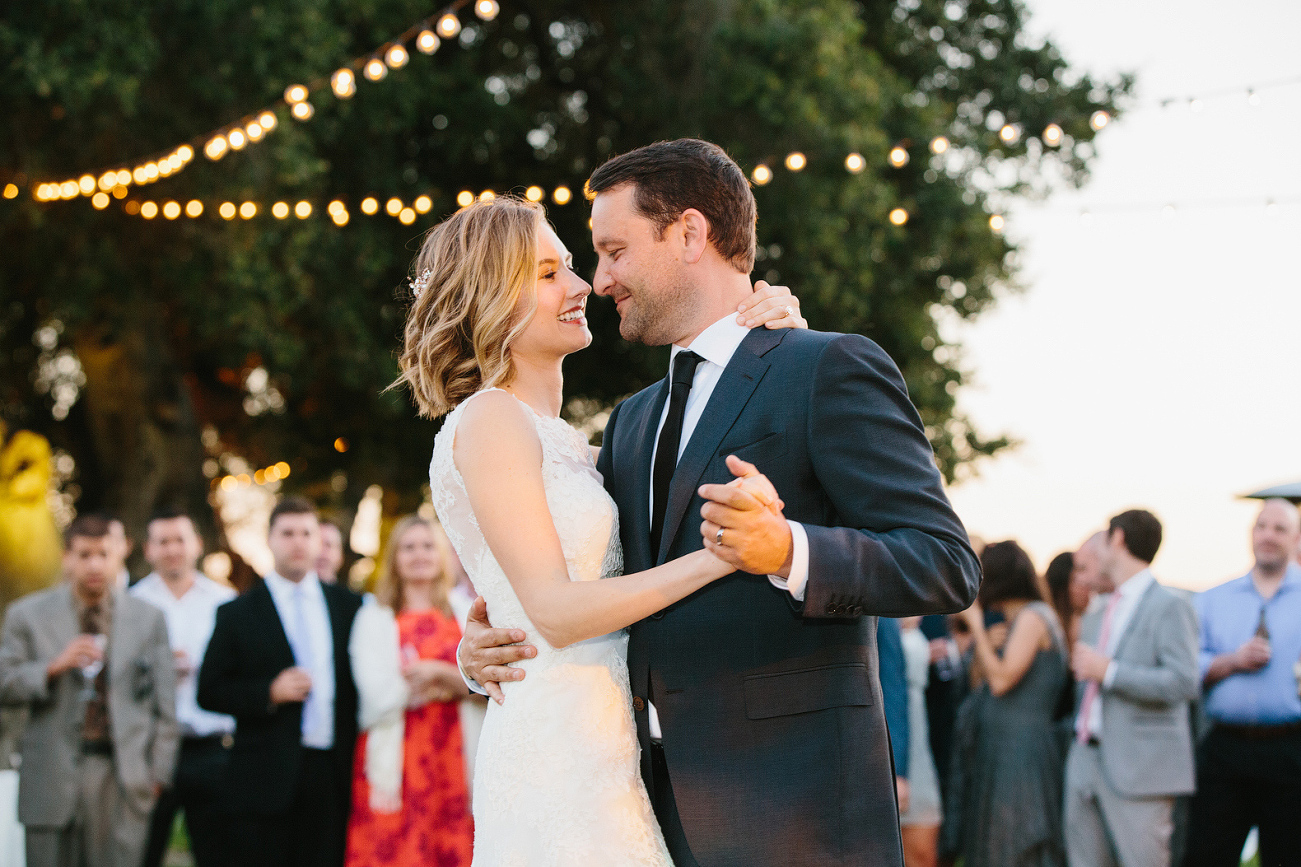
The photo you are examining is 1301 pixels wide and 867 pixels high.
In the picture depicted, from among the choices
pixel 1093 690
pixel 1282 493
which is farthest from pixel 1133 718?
pixel 1282 493

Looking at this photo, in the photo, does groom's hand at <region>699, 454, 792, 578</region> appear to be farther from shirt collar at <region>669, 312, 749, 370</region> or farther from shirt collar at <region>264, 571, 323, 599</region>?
shirt collar at <region>264, 571, 323, 599</region>

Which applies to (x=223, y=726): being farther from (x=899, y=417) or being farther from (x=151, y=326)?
(x=151, y=326)

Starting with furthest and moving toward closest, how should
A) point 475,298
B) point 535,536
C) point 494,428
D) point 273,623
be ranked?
1. point 273,623
2. point 475,298
3. point 494,428
4. point 535,536

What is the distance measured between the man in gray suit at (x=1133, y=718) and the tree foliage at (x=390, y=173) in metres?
5.84

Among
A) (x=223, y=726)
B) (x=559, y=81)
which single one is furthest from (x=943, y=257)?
(x=223, y=726)

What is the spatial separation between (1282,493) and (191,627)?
6.92m

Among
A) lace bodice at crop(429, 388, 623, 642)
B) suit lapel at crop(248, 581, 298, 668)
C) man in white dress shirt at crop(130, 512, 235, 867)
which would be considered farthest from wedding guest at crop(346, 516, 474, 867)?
lace bodice at crop(429, 388, 623, 642)

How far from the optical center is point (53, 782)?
5.66 metres

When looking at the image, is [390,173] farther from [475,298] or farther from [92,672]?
[475,298]

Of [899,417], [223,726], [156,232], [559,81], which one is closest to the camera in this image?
[899,417]

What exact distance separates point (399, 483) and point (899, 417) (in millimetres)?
13367

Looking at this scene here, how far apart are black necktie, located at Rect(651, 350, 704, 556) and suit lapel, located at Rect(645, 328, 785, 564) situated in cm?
7

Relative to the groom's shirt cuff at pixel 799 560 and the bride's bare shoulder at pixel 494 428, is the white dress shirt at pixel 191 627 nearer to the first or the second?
the bride's bare shoulder at pixel 494 428

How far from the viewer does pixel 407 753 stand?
5363mm
